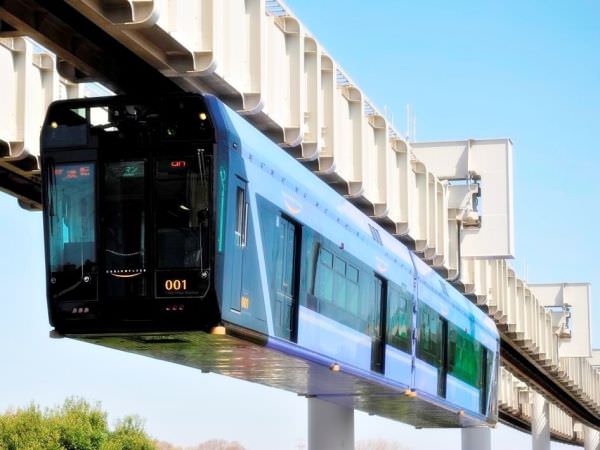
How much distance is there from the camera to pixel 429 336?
2489cm

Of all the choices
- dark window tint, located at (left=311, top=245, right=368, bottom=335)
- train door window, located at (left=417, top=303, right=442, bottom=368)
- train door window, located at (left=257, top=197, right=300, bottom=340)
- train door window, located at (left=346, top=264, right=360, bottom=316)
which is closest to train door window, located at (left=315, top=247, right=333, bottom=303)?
dark window tint, located at (left=311, top=245, right=368, bottom=335)

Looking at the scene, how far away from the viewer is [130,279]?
49.1ft

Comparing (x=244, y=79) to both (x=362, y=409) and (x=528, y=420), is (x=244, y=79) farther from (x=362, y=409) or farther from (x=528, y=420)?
(x=528, y=420)

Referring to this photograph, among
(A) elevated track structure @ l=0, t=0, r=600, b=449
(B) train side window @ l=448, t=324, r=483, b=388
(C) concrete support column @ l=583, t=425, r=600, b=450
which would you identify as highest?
(C) concrete support column @ l=583, t=425, r=600, b=450

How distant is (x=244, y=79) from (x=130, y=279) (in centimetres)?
346

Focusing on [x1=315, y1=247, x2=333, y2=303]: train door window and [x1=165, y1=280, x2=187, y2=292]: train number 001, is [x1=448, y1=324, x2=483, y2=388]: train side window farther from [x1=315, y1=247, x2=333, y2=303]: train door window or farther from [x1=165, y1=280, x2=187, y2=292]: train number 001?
[x1=165, y1=280, x2=187, y2=292]: train number 001

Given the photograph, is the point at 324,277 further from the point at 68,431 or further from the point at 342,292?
the point at 68,431

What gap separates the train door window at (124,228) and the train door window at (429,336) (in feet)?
31.9

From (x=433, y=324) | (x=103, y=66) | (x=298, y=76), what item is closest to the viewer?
(x=103, y=66)

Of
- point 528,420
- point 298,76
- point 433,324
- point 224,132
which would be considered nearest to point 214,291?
point 224,132

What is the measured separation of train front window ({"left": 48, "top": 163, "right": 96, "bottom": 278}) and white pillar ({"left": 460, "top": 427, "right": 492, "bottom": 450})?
3427cm

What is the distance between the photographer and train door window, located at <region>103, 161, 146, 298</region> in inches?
590

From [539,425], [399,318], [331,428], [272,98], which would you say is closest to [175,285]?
[272,98]

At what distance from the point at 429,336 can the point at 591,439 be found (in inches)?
2983
